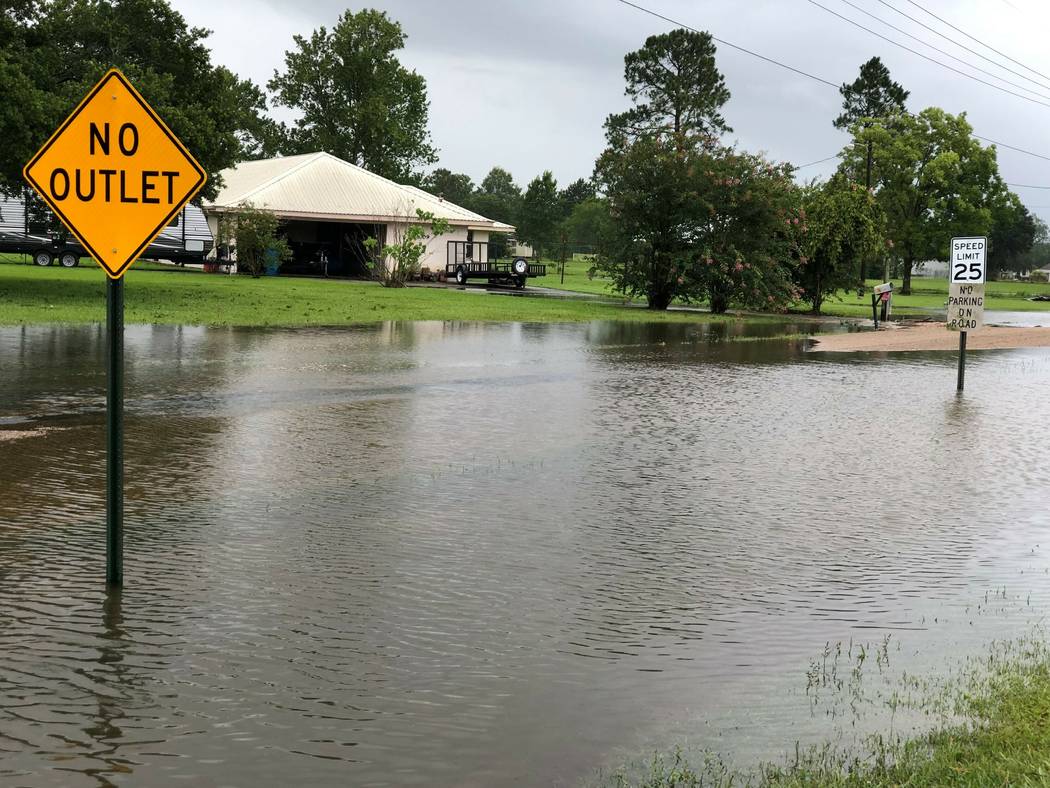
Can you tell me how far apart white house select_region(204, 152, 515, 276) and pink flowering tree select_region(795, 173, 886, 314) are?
62.3 feet

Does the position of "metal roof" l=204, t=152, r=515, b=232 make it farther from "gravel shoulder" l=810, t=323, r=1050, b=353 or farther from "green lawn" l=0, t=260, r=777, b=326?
"gravel shoulder" l=810, t=323, r=1050, b=353

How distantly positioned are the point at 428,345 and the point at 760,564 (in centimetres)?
1574

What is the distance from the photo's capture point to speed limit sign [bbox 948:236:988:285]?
17438 millimetres

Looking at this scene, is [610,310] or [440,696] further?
[610,310]

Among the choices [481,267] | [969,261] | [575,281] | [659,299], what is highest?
[481,267]

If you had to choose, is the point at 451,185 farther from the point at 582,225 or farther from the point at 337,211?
the point at 337,211

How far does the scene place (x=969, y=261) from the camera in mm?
17609

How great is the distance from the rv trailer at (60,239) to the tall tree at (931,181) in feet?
154

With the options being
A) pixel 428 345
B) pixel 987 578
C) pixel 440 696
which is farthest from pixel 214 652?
pixel 428 345

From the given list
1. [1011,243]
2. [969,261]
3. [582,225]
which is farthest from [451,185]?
[969,261]

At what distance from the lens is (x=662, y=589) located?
682 cm

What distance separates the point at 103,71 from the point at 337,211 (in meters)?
25.2

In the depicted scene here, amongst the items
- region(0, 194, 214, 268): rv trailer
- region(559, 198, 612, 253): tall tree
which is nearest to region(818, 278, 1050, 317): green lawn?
region(0, 194, 214, 268): rv trailer

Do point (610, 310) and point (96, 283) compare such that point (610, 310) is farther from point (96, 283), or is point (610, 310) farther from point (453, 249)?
point (453, 249)
